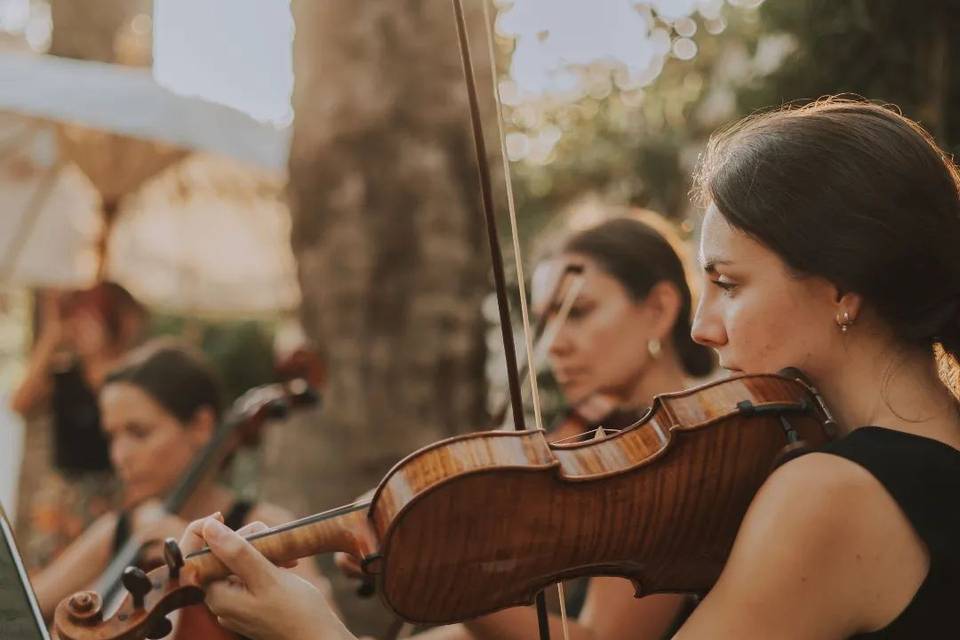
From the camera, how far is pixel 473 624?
6.88ft

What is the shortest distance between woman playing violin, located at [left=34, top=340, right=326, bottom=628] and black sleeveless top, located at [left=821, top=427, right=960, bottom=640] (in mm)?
2217

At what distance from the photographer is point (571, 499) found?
1.41 m

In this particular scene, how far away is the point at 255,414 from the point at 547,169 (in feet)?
10.7

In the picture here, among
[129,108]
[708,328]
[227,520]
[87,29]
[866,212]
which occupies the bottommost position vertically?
[227,520]

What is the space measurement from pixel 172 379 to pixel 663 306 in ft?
4.85

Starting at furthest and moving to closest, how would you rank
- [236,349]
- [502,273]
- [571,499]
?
[236,349] → [502,273] → [571,499]

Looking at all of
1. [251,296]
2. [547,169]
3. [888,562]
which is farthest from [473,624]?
[251,296]

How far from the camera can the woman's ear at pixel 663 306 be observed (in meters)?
2.64

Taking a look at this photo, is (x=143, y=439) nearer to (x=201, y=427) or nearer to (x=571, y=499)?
(x=201, y=427)

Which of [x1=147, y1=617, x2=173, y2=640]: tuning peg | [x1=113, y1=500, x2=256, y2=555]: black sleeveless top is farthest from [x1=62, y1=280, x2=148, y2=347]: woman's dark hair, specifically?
[x1=147, y1=617, x2=173, y2=640]: tuning peg

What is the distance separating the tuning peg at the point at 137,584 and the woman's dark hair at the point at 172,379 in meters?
1.83

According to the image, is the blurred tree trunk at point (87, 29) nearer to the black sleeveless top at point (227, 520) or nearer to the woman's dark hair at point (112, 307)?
the woman's dark hair at point (112, 307)

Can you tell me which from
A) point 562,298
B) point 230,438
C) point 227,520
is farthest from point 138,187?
point 562,298

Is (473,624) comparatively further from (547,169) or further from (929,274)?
(547,169)
